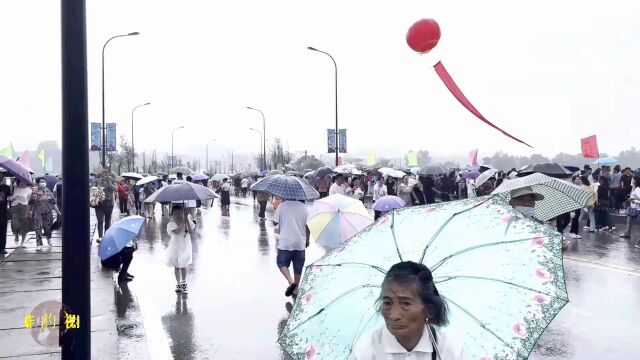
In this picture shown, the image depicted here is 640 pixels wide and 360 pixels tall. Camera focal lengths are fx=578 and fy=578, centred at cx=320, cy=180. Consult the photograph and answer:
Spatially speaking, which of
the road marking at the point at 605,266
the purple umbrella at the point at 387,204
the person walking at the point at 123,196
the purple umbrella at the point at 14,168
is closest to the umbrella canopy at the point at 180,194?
the purple umbrella at the point at 387,204

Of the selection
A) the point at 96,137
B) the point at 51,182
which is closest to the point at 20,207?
the point at 51,182

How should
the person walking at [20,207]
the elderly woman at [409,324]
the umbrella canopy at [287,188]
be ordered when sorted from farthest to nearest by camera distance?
the person walking at [20,207]
the umbrella canopy at [287,188]
the elderly woman at [409,324]

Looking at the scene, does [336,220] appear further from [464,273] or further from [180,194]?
[464,273]

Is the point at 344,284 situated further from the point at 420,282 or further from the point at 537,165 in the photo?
the point at 537,165

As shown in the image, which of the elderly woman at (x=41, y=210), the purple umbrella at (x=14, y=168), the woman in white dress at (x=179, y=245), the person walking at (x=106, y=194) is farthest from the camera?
the person walking at (x=106, y=194)

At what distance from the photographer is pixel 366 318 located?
2.66 m

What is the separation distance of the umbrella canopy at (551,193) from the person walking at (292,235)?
3093 millimetres

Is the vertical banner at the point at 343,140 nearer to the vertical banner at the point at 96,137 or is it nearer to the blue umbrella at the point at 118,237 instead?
the vertical banner at the point at 96,137

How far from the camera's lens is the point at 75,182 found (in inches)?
126

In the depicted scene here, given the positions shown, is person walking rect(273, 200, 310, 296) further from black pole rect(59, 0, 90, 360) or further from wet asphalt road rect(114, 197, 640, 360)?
black pole rect(59, 0, 90, 360)

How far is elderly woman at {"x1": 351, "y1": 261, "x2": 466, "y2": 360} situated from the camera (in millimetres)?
2350

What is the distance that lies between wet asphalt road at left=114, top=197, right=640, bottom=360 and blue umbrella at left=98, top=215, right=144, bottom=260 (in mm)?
669

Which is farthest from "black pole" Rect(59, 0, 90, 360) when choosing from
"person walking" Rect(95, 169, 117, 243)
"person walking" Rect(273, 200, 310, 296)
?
"person walking" Rect(95, 169, 117, 243)

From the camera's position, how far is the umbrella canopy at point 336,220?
741 centimetres
